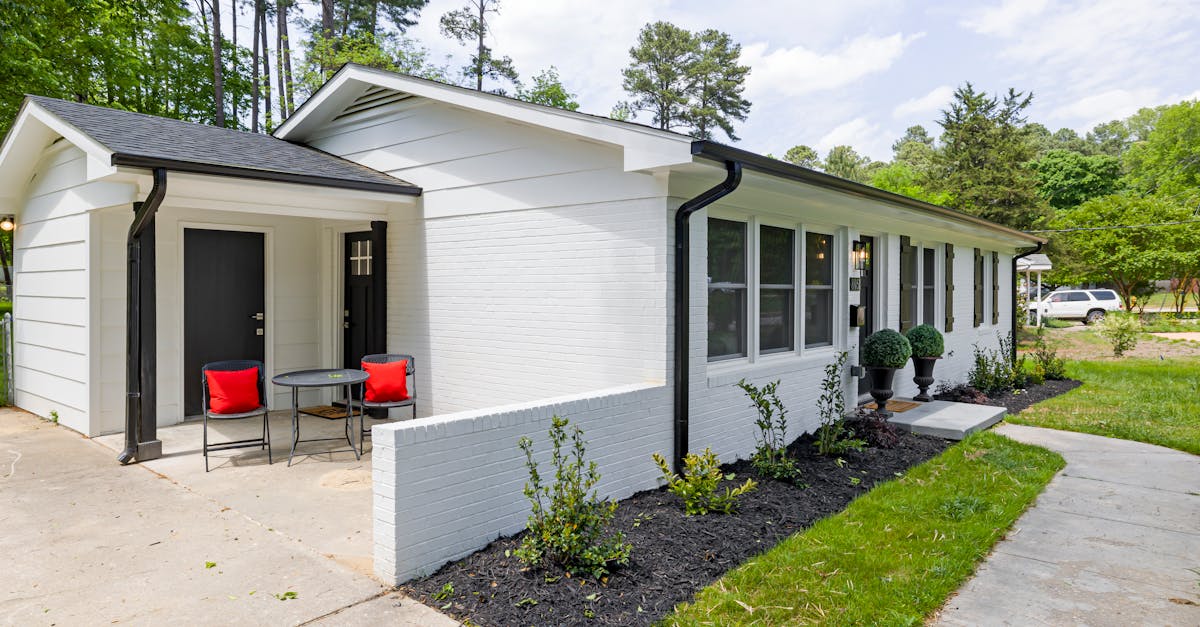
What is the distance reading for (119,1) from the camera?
1466cm

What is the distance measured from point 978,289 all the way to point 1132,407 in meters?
A: 2.86

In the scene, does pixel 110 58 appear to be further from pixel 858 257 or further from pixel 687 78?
pixel 687 78

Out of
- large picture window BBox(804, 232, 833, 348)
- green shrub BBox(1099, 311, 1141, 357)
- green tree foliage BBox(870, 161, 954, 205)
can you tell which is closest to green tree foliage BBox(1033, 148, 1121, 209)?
green tree foliage BBox(870, 161, 954, 205)

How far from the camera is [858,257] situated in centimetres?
730

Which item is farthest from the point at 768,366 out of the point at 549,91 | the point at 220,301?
the point at 549,91

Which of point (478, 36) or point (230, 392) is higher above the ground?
point (478, 36)

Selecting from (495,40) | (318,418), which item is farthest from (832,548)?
(495,40)

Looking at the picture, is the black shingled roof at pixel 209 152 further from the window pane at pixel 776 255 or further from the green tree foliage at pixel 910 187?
the green tree foliage at pixel 910 187

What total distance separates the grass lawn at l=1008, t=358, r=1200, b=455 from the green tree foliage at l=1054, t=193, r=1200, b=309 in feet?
45.8

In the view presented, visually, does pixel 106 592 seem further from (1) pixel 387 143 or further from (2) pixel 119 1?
(2) pixel 119 1

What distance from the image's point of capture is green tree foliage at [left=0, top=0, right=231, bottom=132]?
11.5m

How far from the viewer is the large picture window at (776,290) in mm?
6137

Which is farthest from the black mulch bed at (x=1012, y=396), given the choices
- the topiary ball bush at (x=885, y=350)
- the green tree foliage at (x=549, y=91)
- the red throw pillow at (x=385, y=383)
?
the green tree foliage at (x=549, y=91)

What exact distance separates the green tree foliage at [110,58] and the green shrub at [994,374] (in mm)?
15242
